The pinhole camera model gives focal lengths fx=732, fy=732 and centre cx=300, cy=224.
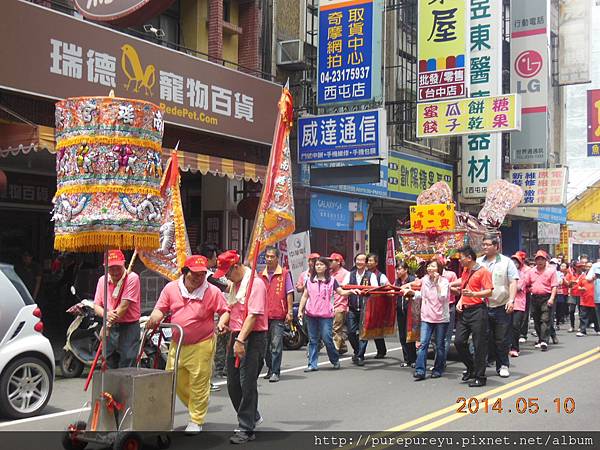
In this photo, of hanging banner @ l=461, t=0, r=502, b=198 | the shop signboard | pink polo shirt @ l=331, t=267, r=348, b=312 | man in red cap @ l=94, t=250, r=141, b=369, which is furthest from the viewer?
hanging banner @ l=461, t=0, r=502, b=198

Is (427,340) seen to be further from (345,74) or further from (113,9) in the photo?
(345,74)

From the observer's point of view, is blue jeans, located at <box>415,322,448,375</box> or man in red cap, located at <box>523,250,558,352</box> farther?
man in red cap, located at <box>523,250,558,352</box>

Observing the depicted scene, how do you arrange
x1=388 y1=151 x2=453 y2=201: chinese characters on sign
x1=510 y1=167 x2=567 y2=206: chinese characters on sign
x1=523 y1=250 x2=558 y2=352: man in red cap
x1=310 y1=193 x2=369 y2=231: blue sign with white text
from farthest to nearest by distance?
x1=510 y1=167 x2=567 y2=206: chinese characters on sign, x1=388 y1=151 x2=453 y2=201: chinese characters on sign, x1=310 y1=193 x2=369 y2=231: blue sign with white text, x1=523 y1=250 x2=558 y2=352: man in red cap

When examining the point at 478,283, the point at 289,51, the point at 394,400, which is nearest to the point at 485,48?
the point at 289,51

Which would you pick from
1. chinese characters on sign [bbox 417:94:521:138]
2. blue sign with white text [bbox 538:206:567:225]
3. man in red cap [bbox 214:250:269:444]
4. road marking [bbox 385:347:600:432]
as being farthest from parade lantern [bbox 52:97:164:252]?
blue sign with white text [bbox 538:206:567:225]

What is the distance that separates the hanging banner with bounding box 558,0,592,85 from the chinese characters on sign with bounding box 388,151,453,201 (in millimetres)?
11070

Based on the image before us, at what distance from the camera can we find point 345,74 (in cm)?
1652

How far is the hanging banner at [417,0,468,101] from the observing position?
20.0 metres

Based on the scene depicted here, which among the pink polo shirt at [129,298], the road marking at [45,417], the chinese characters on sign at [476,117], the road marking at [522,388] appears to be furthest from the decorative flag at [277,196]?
the chinese characters on sign at [476,117]

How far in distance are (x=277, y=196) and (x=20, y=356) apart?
3281 mm

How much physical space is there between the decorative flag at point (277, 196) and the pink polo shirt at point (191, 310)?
23.0 inches

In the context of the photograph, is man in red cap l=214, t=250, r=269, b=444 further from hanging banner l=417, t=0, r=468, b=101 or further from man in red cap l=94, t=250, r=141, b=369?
hanging banner l=417, t=0, r=468, b=101

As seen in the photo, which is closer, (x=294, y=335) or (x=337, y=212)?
(x=294, y=335)

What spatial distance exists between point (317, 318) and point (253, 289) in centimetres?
442
